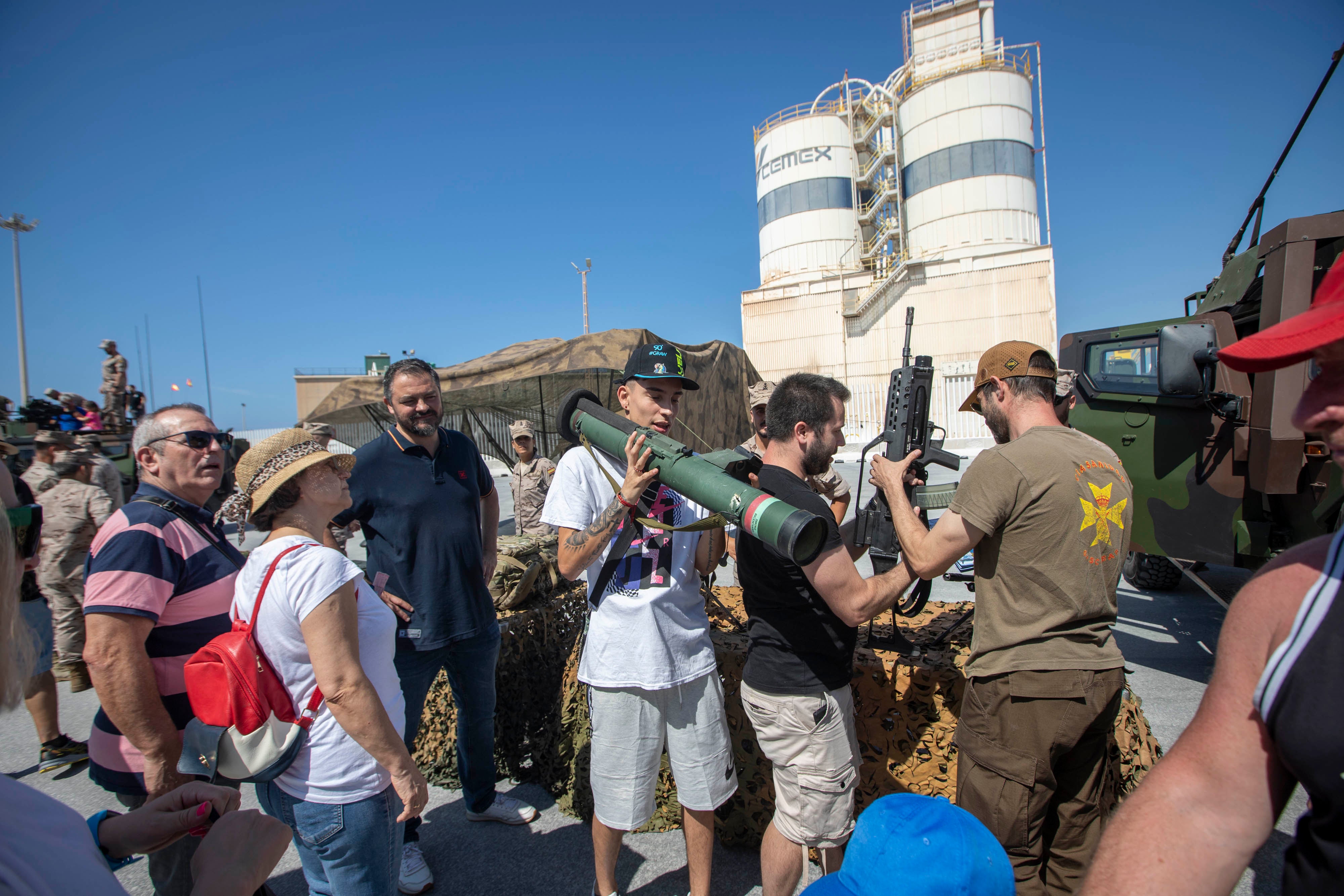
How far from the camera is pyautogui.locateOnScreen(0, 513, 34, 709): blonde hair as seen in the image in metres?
1.08

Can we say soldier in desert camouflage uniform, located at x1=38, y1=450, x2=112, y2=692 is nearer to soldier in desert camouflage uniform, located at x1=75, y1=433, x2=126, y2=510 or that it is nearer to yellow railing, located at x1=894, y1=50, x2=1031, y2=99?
A: soldier in desert camouflage uniform, located at x1=75, y1=433, x2=126, y2=510

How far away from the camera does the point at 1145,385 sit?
4781 mm

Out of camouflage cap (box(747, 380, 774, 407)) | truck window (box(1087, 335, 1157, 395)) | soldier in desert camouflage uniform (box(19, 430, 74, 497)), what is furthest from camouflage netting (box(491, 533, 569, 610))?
truck window (box(1087, 335, 1157, 395))

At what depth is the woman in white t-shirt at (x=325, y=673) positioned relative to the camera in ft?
5.38

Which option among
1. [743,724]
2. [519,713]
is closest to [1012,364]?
[743,724]

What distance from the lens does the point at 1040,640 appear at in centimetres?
198

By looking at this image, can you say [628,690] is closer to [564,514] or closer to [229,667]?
[564,514]

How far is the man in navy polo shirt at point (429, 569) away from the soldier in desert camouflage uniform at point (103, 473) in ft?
10.5

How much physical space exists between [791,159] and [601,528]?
115 ft

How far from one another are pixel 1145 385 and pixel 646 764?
4825mm

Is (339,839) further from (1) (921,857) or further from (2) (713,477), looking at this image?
(1) (921,857)

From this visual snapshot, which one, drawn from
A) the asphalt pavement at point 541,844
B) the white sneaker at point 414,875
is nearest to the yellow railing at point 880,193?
the asphalt pavement at point 541,844

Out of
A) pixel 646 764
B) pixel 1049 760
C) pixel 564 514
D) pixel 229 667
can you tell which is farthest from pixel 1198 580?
pixel 229 667

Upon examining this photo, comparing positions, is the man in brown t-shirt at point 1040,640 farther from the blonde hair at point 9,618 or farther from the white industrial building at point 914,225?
the white industrial building at point 914,225
